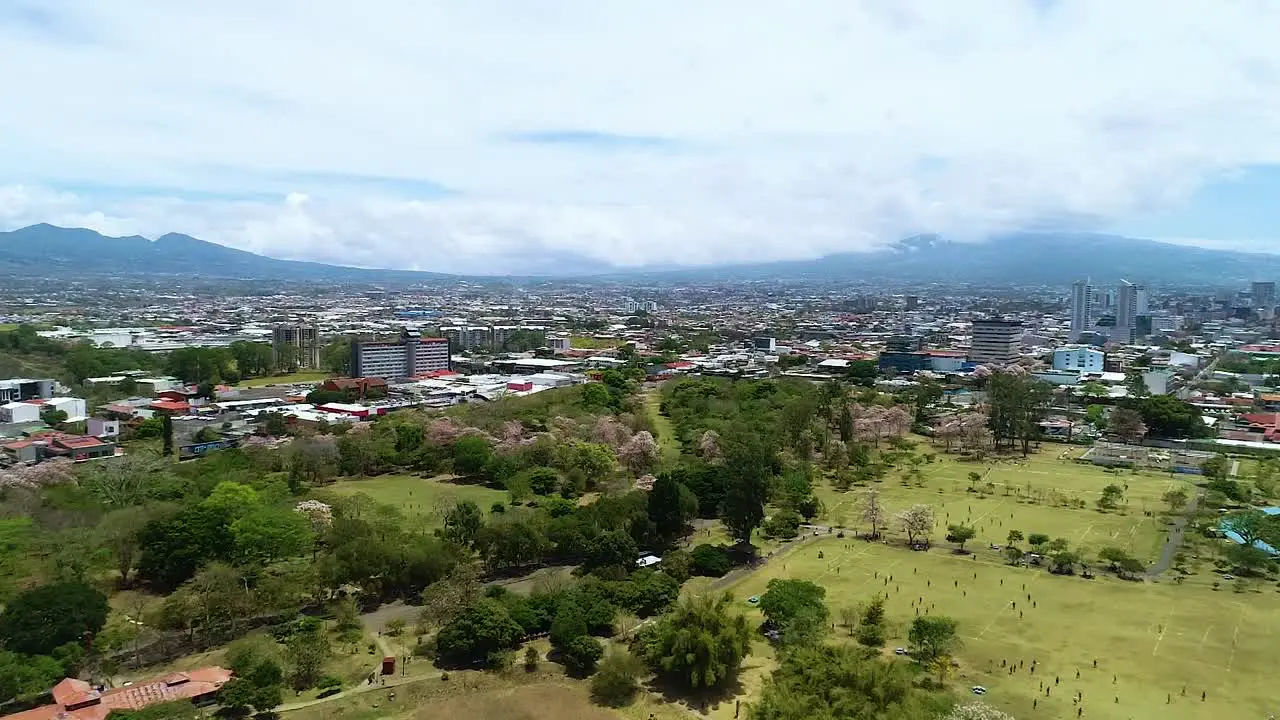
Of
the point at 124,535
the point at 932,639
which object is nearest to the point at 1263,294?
the point at 932,639

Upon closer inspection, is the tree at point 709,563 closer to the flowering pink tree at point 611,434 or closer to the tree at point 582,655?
the tree at point 582,655

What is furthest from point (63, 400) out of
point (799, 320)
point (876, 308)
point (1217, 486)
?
point (876, 308)

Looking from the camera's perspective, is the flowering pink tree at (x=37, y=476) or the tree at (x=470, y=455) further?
the tree at (x=470, y=455)

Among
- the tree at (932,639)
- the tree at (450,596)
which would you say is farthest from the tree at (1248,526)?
the tree at (450,596)

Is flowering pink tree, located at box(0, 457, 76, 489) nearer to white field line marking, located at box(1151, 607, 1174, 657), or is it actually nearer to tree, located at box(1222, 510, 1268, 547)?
white field line marking, located at box(1151, 607, 1174, 657)

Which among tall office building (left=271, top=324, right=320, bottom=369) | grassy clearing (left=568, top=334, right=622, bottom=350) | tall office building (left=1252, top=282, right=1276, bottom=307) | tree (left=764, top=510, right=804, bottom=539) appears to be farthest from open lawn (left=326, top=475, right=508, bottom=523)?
tall office building (left=1252, top=282, right=1276, bottom=307)

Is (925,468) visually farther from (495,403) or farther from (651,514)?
(495,403)

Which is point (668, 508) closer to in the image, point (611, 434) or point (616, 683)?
point (616, 683)
